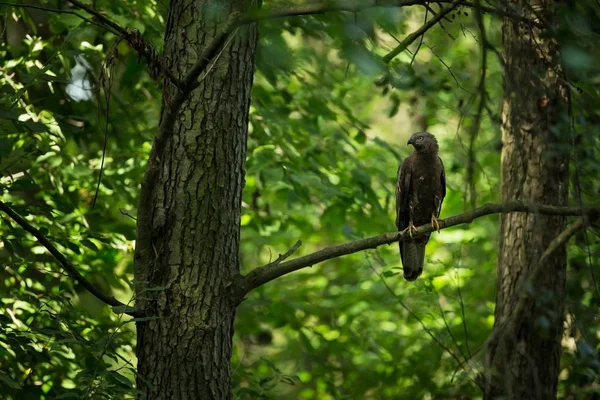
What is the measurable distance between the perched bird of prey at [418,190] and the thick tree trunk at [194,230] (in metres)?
2.03

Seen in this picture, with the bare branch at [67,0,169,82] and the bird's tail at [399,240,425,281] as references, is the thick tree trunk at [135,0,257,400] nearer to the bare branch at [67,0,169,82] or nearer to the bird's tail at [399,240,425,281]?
the bare branch at [67,0,169,82]

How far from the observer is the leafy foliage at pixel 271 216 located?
3426 millimetres

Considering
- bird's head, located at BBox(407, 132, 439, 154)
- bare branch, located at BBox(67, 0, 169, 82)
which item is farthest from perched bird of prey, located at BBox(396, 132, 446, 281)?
bare branch, located at BBox(67, 0, 169, 82)

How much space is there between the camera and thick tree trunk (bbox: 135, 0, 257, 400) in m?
3.29

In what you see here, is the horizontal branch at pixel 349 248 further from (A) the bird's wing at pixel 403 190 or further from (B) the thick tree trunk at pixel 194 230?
(A) the bird's wing at pixel 403 190

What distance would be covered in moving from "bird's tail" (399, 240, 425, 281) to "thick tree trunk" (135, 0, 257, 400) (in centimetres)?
199

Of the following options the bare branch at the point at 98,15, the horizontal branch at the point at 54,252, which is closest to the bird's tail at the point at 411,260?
the horizontal branch at the point at 54,252

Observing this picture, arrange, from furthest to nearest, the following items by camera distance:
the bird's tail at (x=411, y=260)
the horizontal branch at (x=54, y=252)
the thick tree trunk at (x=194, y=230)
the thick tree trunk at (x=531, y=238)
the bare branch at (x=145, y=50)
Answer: the bird's tail at (x=411, y=260) < the thick tree trunk at (x=531, y=238) < the thick tree trunk at (x=194, y=230) < the horizontal branch at (x=54, y=252) < the bare branch at (x=145, y=50)

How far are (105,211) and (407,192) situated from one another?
7.14 ft

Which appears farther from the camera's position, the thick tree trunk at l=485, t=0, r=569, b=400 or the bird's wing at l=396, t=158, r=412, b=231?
the bird's wing at l=396, t=158, r=412, b=231

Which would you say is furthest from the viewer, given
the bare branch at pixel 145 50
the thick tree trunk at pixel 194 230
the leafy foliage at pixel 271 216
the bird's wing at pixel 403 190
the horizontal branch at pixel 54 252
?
the bird's wing at pixel 403 190

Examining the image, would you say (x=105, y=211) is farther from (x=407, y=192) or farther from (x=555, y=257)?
(x=555, y=257)

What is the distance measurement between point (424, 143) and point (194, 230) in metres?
2.38

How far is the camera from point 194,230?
11.1ft
